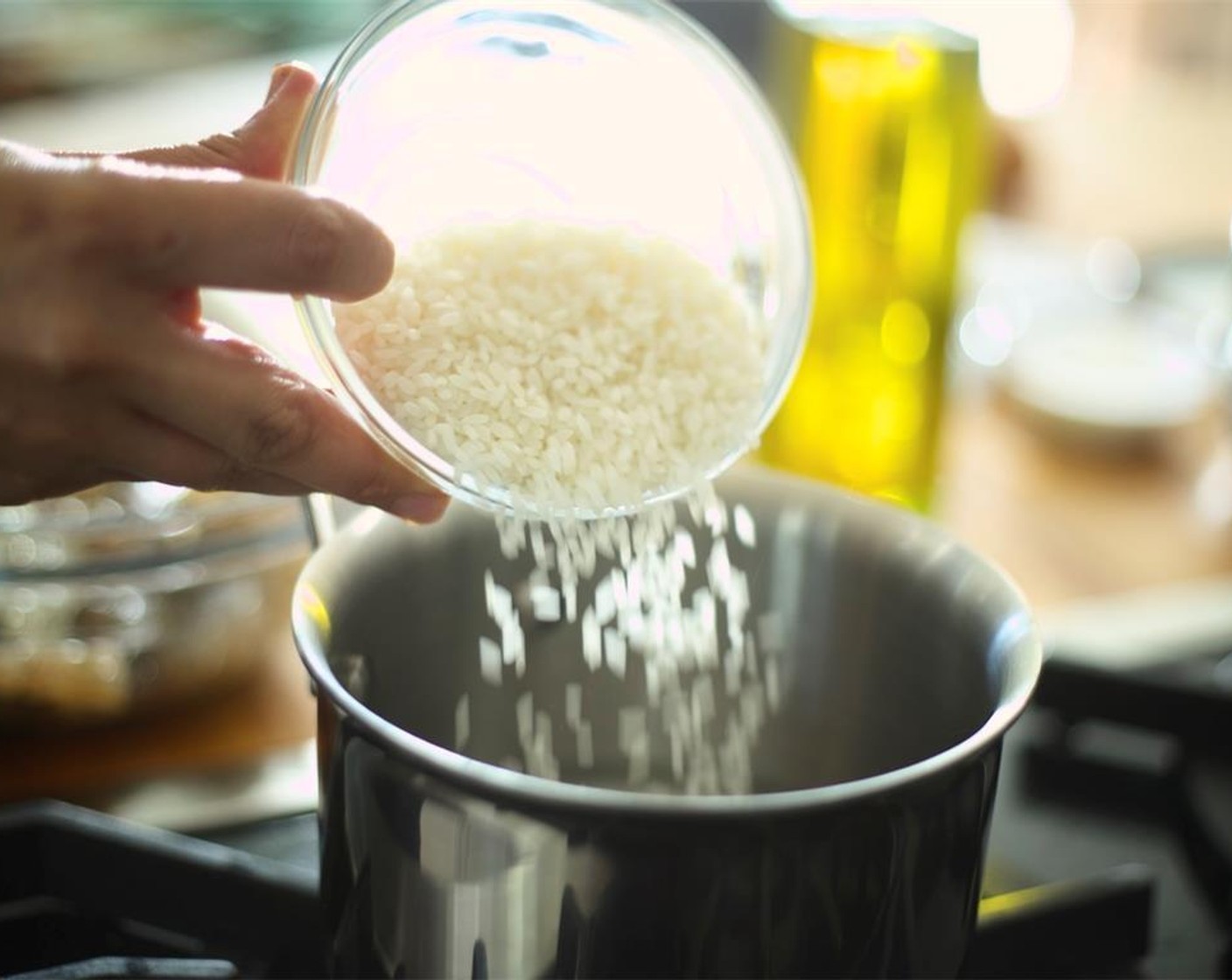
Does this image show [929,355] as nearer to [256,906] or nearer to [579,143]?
[579,143]

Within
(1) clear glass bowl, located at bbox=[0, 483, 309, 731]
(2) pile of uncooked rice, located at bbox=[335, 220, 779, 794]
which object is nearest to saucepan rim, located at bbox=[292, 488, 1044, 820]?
(2) pile of uncooked rice, located at bbox=[335, 220, 779, 794]

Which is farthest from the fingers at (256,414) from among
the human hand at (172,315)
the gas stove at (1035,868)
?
the gas stove at (1035,868)

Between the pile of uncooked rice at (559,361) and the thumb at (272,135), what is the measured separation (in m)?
0.05

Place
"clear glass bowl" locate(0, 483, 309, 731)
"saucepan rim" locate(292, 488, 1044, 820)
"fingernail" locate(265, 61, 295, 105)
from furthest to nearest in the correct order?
"clear glass bowl" locate(0, 483, 309, 731) → "fingernail" locate(265, 61, 295, 105) → "saucepan rim" locate(292, 488, 1044, 820)

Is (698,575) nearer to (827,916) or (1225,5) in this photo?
(827,916)

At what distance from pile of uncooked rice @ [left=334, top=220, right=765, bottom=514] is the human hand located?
0.12 feet

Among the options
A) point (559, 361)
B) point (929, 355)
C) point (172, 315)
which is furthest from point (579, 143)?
point (929, 355)

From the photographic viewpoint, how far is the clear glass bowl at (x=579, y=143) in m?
0.55

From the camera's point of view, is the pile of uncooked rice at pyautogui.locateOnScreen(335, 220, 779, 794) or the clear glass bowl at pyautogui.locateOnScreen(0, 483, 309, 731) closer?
the pile of uncooked rice at pyautogui.locateOnScreen(335, 220, 779, 794)

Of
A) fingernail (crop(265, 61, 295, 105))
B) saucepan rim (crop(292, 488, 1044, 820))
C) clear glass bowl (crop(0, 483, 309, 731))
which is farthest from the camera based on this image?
clear glass bowl (crop(0, 483, 309, 731))

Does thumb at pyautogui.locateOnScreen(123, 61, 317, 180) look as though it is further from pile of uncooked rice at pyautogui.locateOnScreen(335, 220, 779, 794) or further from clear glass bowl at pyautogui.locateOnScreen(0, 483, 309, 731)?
clear glass bowl at pyautogui.locateOnScreen(0, 483, 309, 731)

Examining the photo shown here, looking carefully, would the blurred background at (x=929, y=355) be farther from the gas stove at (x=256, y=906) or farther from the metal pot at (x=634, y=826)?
the metal pot at (x=634, y=826)

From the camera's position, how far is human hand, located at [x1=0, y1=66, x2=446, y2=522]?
39 centimetres

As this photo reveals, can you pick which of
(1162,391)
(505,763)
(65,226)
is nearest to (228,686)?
(505,763)
